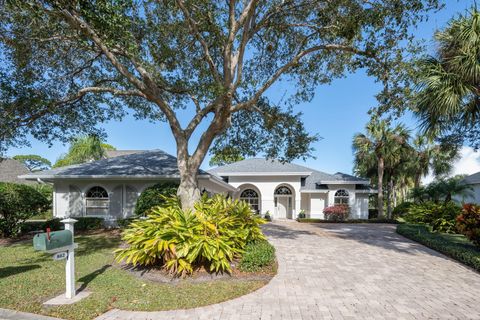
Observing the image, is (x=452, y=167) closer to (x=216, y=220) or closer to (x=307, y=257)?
(x=307, y=257)

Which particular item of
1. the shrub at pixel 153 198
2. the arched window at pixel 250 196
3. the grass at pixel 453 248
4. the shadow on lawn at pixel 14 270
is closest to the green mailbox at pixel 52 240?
the shadow on lawn at pixel 14 270

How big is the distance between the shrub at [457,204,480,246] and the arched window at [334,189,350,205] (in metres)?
14.7

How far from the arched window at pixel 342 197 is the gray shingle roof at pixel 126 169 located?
13.8 metres

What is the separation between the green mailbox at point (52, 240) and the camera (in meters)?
4.58

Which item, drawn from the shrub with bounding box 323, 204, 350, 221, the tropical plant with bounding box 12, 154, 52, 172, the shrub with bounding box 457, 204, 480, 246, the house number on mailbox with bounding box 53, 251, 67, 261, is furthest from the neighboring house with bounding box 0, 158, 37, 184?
the shrub with bounding box 457, 204, 480, 246

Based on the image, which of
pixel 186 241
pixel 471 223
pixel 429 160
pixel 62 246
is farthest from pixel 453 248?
pixel 429 160

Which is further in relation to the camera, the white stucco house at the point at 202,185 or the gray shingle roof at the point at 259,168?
the gray shingle roof at the point at 259,168

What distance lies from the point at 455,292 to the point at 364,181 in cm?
1868

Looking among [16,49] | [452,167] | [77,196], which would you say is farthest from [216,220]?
[452,167]

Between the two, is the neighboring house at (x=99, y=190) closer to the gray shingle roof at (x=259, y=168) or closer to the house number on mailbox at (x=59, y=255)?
the house number on mailbox at (x=59, y=255)

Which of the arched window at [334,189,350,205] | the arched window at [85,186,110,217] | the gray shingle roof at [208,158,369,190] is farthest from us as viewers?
the arched window at [334,189,350,205]

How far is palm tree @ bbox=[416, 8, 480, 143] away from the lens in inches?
298

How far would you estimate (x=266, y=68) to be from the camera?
11195mm

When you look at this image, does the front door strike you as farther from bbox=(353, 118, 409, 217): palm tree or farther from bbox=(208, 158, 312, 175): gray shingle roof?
bbox=(353, 118, 409, 217): palm tree
